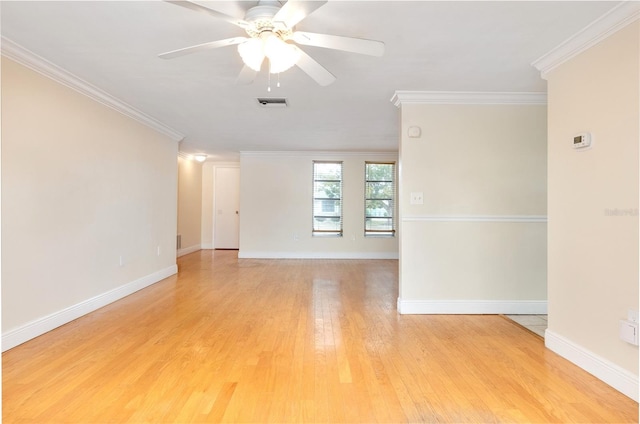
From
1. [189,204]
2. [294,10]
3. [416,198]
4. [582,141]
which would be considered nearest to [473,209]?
[416,198]

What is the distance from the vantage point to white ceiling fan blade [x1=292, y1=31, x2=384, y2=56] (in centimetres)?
163

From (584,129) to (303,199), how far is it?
16.6 ft

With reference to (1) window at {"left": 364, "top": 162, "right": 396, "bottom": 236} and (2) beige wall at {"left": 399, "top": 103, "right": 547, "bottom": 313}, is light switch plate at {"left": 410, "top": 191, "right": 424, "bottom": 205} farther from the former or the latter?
(1) window at {"left": 364, "top": 162, "right": 396, "bottom": 236}

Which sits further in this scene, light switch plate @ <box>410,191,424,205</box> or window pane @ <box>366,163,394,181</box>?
window pane @ <box>366,163,394,181</box>

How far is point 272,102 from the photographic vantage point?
3438 mm

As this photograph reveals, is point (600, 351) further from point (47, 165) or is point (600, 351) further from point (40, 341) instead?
point (47, 165)

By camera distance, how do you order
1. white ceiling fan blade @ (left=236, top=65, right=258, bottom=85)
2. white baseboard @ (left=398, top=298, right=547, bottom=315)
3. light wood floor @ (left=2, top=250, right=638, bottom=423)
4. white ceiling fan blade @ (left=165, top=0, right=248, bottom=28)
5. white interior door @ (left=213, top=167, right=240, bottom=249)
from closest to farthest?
white ceiling fan blade @ (left=165, top=0, right=248, bottom=28), light wood floor @ (left=2, top=250, right=638, bottom=423), white ceiling fan blade @ (left=236, top=65, right=258, bottom=85), white baseboard @ (left=398, top=298, right=547, bottom=315), white interior door @ (left=213, top=167, right=240, bottom=249)

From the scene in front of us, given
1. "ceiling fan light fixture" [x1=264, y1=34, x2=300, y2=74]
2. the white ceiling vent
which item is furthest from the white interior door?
"ceiling fan light fixture" [x1=264, y1=34, x2=300, y2=74]

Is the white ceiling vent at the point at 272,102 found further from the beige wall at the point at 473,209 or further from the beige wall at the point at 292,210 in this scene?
the beige wall at the point at 292,210

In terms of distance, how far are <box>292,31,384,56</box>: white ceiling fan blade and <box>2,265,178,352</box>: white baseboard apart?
281 centimetres

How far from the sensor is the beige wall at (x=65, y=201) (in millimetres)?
2332

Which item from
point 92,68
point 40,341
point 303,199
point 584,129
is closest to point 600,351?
point 584,129

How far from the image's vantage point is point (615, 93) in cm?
187

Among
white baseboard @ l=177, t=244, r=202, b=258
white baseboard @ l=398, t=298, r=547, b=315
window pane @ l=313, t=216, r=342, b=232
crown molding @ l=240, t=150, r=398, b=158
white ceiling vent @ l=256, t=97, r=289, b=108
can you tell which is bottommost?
white baseboard @ l=398, t=298, r=547, b=315
